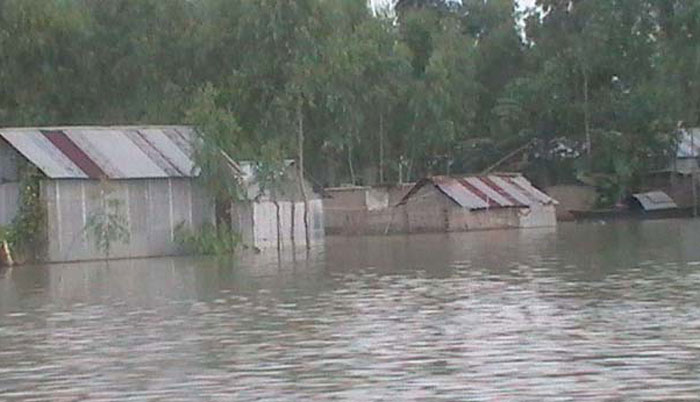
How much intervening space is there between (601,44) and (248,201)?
26829 mm

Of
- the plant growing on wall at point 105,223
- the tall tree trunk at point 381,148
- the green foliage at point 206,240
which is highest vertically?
the tall tree trunk at point 381,148

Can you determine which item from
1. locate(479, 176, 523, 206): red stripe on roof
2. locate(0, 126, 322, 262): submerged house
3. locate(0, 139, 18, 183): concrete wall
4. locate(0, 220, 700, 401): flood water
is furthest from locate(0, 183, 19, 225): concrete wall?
locate(479, 176, 523, 206): red stripe on roof

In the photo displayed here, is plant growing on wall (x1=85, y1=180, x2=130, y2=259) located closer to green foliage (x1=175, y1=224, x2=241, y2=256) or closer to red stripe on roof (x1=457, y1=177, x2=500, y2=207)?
green foliage (x1=175, y1=224, x2=241, y2=256)

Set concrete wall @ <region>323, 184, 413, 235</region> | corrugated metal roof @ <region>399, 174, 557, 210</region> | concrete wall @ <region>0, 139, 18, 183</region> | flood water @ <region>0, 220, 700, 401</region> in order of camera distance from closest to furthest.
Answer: flood water @ <region>0, 220, 700, 401</region> < concrete wall @ <region>0, 139, 18, 183</region> < concrete wall @ <region>323, 184, 413, 235</region> < corrugated metal roof @ <region>399, 174, 557, 210</region>

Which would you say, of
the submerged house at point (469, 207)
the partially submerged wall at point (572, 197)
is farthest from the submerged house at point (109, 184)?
the partially submerged wall at point (572, 197)

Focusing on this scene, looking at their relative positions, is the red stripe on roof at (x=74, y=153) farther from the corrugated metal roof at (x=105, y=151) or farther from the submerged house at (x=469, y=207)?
the submerged house at (x=469, y=207)

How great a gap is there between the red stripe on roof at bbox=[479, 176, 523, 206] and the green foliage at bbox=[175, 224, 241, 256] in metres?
18.2

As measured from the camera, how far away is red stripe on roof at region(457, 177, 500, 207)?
53.2 meters

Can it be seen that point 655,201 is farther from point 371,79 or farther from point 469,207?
point 371,79

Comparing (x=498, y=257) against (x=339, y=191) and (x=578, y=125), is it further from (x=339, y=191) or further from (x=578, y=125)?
(x=578, y=125)

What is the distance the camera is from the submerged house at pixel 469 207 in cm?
5269

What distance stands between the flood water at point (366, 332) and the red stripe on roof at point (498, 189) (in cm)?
2390

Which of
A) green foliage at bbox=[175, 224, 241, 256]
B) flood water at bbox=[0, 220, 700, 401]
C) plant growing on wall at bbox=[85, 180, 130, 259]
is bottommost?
flood water at bbox=[0, 220, 700, 401]

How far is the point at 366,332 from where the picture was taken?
1596 centimetres
